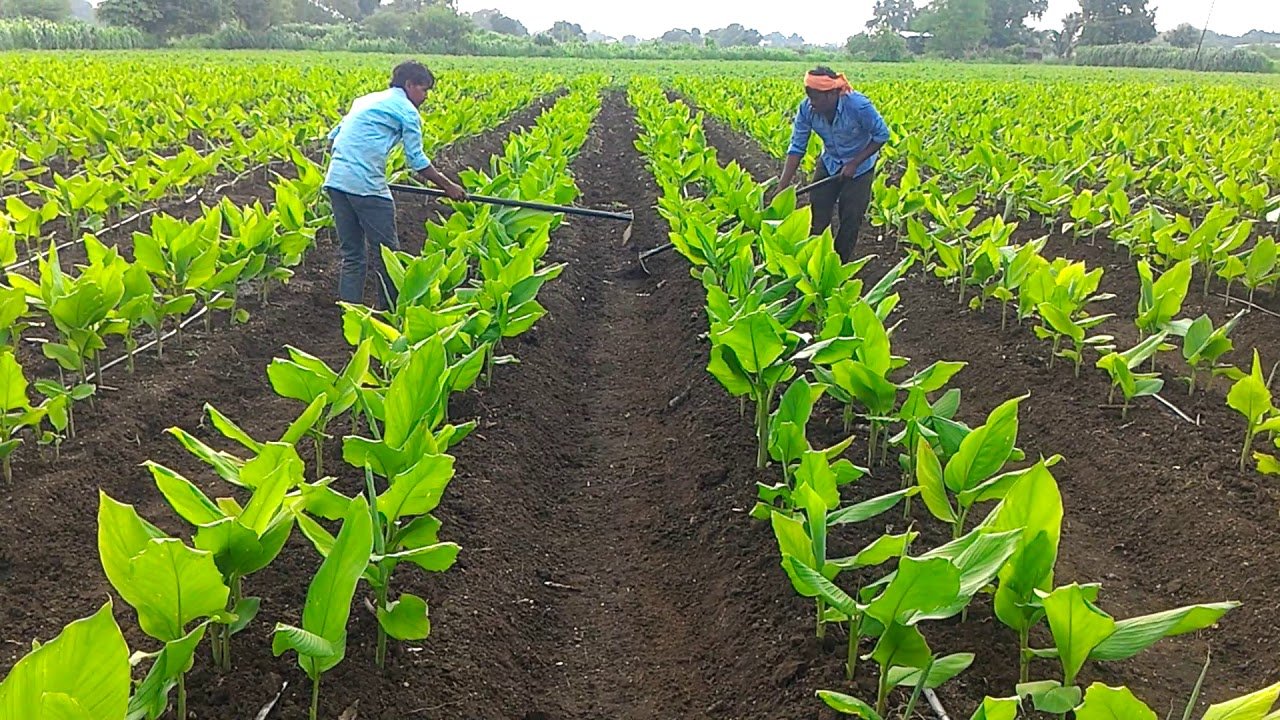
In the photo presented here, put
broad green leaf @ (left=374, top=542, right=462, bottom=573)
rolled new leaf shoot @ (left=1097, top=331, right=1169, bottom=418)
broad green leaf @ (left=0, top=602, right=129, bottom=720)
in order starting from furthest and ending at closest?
rolled new leaf shoot @ (left=1097, top=331, right=1169, bottom=418) < broad green leaf @ (left=374, top=542, right=462, bottom=573) < broad green leaf @ (left=0, top=602, right=129, bottom=720)

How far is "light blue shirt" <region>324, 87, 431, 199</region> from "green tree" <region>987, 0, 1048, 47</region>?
76.4 meters

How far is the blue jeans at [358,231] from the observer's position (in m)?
6.77

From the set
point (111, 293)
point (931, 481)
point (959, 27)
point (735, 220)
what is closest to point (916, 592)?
point (931, 481)

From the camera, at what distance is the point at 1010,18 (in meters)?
79.8

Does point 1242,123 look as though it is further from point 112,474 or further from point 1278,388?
point 112,474

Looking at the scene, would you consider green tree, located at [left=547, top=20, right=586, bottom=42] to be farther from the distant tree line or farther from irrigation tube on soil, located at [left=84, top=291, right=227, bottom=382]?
irrigation tube on soil, located at [left=84, top=291, right=227, bottom=382]

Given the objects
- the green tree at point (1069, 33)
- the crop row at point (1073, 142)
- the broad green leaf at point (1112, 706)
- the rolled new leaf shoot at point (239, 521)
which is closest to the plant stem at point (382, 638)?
the rolled new leaf shoot at point (239, 521)

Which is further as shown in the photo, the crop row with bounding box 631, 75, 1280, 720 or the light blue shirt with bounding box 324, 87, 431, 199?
the light blue shirt with bounding box 324, 87, 431, 199

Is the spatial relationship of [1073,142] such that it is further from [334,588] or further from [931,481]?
[334,588]

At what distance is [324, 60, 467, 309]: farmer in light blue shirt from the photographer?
6.55 meters

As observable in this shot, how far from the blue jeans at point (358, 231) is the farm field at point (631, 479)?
0.87ft

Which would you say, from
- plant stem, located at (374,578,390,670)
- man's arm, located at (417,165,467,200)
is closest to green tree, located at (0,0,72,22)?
man's arm, located at (417,165,467,200)

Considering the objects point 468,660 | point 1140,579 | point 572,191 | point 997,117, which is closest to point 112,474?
point 468,660

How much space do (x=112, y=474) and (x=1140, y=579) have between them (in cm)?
Answer: 430
